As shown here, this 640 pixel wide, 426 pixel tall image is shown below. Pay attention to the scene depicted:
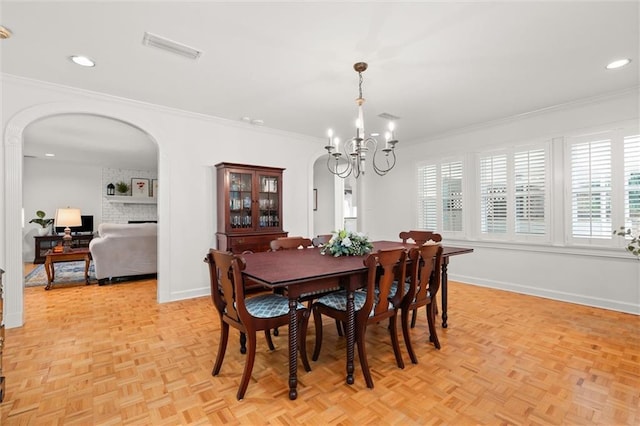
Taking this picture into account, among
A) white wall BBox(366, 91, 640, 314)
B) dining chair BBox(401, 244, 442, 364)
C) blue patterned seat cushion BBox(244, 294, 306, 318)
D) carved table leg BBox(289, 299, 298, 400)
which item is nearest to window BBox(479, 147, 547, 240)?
white wall BBox(366, 91, 640, 314)

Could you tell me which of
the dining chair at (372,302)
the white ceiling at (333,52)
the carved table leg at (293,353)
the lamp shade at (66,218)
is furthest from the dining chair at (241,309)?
the lamp shade at (66,218)

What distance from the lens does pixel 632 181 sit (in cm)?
341

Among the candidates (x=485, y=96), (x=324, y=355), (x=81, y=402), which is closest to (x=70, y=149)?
(x=81, y=402)

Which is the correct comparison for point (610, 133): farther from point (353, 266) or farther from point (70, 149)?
point (70, 149)

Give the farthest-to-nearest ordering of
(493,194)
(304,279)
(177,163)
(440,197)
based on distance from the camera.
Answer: (440,197)
(493,194)
(177,163)
(304,279)

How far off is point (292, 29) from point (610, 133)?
388 centimetres

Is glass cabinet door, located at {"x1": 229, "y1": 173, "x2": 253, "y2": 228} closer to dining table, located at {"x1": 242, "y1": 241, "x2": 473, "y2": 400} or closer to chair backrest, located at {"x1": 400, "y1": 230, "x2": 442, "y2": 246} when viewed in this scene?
dining table, located at {"x1": 242, "y1": 241, "x2": 473, "y2": 400}

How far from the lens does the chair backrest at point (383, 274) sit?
2.03 m

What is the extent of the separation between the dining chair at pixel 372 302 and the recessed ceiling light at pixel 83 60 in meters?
2.95

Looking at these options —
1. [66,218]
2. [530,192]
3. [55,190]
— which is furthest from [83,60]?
[55,190]

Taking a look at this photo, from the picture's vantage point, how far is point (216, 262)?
2053mm

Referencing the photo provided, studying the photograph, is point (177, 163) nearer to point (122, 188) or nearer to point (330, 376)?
point (330, 376)

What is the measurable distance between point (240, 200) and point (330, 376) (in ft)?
9.38

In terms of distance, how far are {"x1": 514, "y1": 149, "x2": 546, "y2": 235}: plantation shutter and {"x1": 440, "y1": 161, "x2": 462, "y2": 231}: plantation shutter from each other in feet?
2.75
